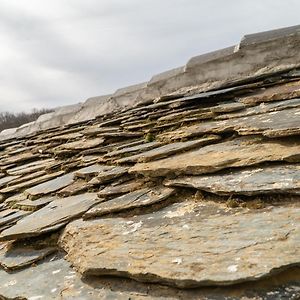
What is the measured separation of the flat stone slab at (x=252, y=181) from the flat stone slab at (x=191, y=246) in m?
0.10

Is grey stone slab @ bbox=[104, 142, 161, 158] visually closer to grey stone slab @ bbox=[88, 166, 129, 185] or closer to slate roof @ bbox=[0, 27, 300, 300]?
slate roof @ bbox=[0, 27, 300, 300]

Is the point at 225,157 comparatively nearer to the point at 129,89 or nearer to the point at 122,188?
the point at 122,188

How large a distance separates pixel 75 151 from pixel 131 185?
5.81ft

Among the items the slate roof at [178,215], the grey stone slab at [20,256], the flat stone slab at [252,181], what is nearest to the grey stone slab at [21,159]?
the slate roof at [178,215]

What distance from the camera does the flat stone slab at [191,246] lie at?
148 cm

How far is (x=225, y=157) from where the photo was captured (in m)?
2.25

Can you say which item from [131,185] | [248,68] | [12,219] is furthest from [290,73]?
[12,219]

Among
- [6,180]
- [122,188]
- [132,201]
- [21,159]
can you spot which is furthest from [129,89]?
[132,201]

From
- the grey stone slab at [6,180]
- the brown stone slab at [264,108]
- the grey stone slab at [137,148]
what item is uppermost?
the brown stone slab at [264,108]

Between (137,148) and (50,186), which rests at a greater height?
(137,148)

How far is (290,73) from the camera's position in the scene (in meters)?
Result: 3.83

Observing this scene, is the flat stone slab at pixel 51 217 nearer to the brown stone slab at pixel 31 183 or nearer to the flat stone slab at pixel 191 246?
the flat stone slab at pixel 191 246

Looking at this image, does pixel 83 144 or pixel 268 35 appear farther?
pixel 268 35

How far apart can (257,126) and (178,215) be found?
0.84 meters
